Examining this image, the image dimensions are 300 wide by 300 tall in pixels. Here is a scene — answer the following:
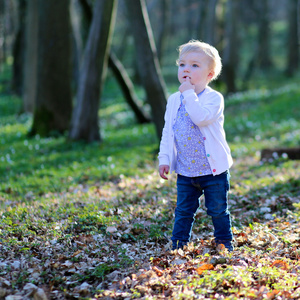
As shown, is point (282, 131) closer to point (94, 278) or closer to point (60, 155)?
point (60, 155)

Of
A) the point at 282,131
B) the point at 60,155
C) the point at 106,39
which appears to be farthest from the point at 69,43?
the point at 282,131

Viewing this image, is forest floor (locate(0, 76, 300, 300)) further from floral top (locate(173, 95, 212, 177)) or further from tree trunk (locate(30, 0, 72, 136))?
tree trunk (locate(30, 0, 72, 136))

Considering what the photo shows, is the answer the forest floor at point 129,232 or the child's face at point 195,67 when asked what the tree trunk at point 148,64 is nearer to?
the forest floor at point 129,232

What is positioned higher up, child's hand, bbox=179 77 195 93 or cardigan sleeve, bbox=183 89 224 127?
child's hand, bbox=179 77 195 93

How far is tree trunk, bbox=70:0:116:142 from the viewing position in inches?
398

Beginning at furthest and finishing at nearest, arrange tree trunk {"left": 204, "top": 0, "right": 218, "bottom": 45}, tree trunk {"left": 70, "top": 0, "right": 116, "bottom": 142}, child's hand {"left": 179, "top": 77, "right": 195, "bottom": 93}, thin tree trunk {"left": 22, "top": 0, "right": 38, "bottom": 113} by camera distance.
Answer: tree trunk {"left": 204, "top": 0, "right": 218, "bottom": 45}, thin tree trunk {"left": 22, "top": 0, "right": 38, "bottom": 113}, tree trunk {"left": 70, "top": 0, "right": 116, "bottom": 142}, child's hand {"left": 179, "top": 77, "right": 195, "bottom": 93}

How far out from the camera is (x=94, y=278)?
12.2 feet

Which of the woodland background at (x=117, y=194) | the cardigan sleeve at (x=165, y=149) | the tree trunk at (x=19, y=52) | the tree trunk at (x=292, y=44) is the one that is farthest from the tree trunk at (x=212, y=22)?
the cardigan sleeve at (x=165, y=149)

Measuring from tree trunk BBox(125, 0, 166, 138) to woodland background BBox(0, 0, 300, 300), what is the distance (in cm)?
2

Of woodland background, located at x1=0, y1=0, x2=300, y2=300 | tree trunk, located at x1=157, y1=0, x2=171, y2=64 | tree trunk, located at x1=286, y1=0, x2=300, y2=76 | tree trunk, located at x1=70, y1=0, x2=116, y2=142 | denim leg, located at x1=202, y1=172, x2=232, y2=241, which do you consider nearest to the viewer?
woodland background, located at x1=0, y1=0, x2=300, y2=300

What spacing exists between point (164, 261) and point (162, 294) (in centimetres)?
65

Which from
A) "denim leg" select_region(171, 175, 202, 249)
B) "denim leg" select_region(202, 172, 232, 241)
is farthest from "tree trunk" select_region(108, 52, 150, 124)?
"denim leg" select_region(202, 172, 232, 241)

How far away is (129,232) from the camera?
15.9 feet

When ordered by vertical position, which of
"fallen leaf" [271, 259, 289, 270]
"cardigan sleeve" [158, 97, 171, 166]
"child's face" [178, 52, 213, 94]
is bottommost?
"fallen leaf" [271, 259, 289, 270]
